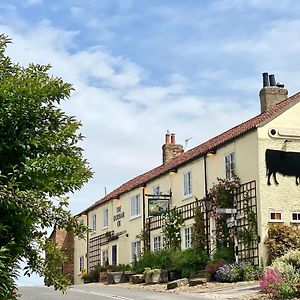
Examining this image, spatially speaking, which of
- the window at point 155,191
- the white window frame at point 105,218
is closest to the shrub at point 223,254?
the window at point 155,191

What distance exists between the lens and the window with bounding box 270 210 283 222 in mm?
28000

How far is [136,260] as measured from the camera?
125 ft

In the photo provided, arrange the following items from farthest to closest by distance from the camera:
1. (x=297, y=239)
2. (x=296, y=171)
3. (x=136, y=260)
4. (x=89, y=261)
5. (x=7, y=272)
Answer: (x=89, y=261)
(x=136, y=260)
(x=296, y=171)
(x=297, y=239)
(x=7, y=272)

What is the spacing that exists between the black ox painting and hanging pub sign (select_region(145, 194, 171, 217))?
8904 millimetres

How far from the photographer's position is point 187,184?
34531 mm

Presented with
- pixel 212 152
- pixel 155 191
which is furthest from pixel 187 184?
pixel 155 191

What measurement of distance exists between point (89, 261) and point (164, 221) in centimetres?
1467

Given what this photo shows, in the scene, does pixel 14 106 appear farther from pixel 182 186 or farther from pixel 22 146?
pixel 182 186

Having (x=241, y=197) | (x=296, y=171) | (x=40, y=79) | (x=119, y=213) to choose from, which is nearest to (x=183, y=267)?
(x=241, y=197)

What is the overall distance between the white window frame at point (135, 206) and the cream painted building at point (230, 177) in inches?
2.3

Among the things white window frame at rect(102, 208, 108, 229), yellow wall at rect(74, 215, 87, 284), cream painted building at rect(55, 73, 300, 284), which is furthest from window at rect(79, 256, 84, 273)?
cream painted building at rect(55, 73, 300, 284)

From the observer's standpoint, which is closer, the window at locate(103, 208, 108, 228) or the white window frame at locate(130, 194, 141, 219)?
the white window frame at locate(130, 194, 141, 219)

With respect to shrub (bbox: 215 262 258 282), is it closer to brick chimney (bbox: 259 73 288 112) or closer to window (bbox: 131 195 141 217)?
brick chimney (bbox: 259 73 288 112)

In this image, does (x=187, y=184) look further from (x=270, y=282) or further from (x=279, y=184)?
(x=270, y=282)
